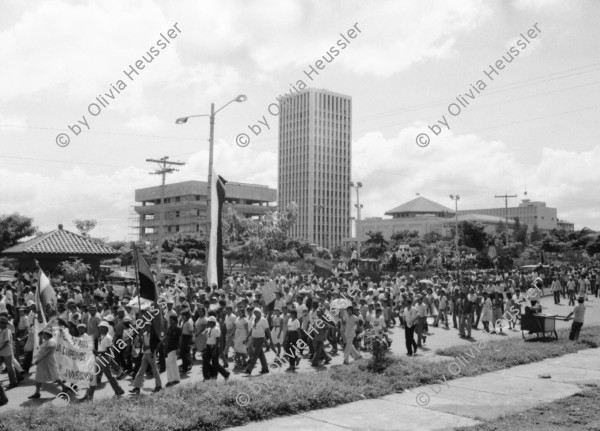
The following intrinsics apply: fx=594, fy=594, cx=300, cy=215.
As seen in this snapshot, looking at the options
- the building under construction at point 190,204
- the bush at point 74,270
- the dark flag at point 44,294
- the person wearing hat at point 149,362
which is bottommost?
the person wearing hat at point 149,362

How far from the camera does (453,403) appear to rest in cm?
1038

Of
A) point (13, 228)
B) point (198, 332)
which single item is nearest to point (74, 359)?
point (198, 332)

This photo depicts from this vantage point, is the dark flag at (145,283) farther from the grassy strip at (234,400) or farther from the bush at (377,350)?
the bush at (377,350)

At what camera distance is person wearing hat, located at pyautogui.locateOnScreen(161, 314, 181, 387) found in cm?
1156

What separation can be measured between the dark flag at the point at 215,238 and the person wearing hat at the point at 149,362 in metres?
7.37

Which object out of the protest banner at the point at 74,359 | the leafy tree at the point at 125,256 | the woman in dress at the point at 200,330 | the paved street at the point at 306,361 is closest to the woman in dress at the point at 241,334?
the paved street at the point at 306,361

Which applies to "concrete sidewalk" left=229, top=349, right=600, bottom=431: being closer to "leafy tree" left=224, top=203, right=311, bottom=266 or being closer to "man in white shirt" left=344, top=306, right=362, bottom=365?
"man in white shirt" left=344, top=306, right=362, bottom=365

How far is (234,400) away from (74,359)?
3.38 metres

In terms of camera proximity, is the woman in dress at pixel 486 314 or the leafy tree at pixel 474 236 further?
the leafy tree at pixel 474 236

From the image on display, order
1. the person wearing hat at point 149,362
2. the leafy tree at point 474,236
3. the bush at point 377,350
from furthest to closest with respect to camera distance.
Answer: the leafy tree at point 474,236 < the bush at point 377,350 < the person wearing hat at point 149,362

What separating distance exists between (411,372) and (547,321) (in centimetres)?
714

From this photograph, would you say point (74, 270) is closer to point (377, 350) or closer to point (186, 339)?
point (186, 339)

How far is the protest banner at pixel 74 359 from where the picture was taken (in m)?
10.6

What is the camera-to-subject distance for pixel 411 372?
40.2 feet
